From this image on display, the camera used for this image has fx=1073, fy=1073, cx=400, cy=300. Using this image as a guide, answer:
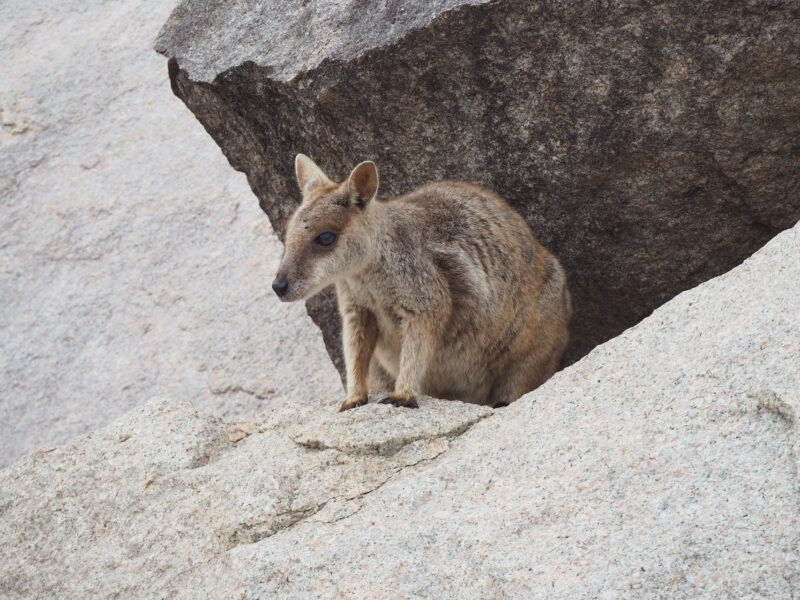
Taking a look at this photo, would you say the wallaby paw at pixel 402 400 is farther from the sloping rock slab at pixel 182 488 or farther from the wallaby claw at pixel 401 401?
the sloping rock slab at pixel 182 488

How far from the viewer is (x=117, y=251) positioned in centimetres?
1188

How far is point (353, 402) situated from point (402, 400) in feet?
1.21

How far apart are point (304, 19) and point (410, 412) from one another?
326 cm

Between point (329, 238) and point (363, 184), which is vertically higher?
point (363, 184)

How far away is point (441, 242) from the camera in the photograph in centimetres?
751

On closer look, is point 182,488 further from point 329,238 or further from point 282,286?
point 329,238

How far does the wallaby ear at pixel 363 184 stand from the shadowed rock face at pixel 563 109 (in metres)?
0.91

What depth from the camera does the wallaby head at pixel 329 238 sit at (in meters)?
6.82

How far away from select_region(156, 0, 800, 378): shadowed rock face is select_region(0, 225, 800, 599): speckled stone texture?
186cm

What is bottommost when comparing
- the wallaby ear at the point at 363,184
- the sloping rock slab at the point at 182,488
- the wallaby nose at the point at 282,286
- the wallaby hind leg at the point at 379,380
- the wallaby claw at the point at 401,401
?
the wallaby hind leg at the point at 379,380

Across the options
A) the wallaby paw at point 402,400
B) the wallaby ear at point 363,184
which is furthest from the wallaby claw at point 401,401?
the wallaby ear at point 363,184

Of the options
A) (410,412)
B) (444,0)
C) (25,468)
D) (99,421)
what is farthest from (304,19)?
(99,421)

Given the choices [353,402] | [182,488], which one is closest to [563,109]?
[353,402]

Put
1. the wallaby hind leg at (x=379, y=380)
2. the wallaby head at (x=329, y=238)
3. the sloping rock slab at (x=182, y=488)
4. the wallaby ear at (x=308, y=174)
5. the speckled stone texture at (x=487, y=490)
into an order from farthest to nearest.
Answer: the wallaby hind leg at (x=379, y=380)
the wallaby ear at (x=308, y=174)
the wallaby head at (x=329, y=238)
the sloping rock slab at (x=182, y=488)
the speckled stone texture at (x=487, y=490)
